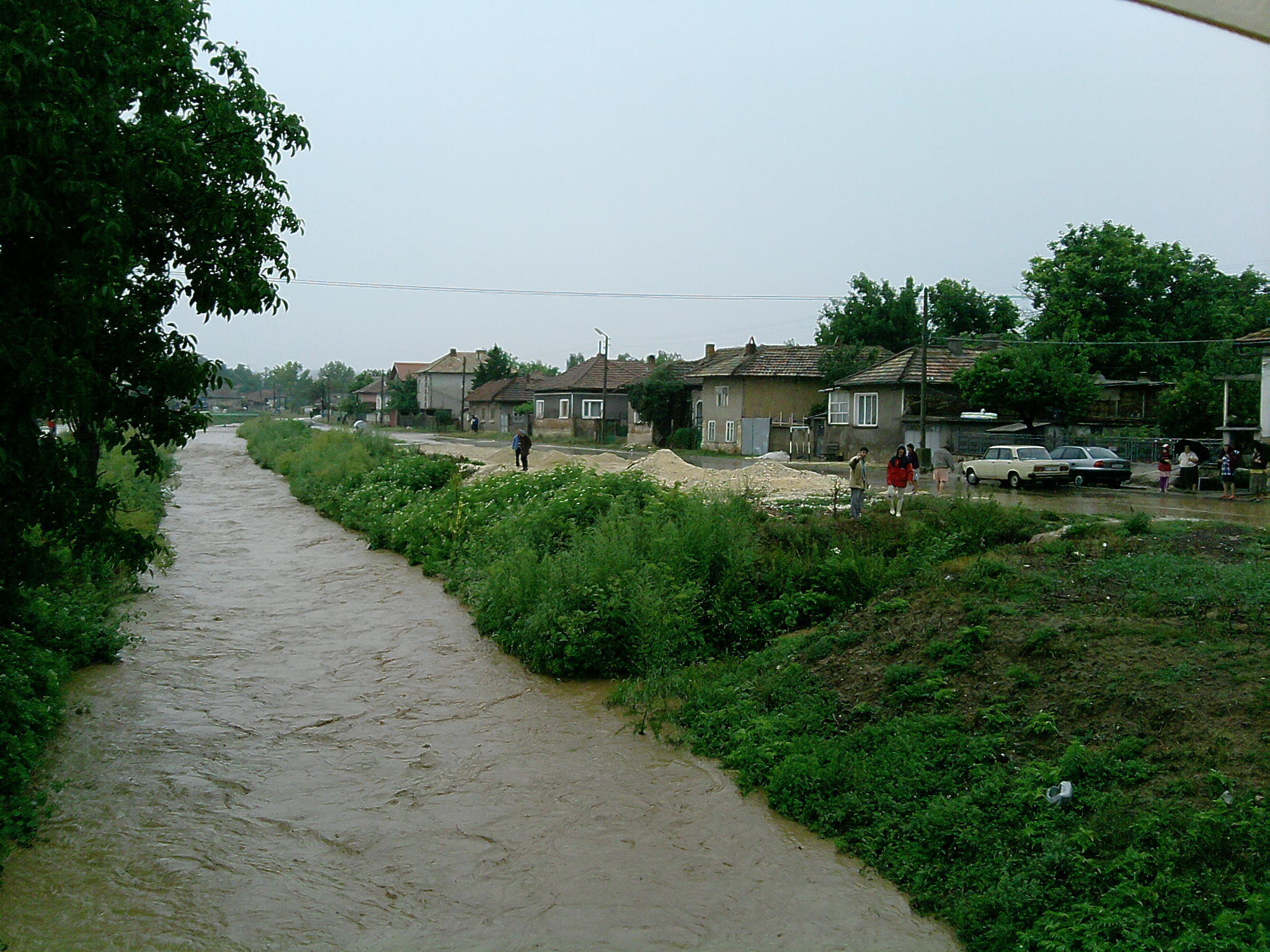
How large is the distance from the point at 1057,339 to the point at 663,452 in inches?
1142

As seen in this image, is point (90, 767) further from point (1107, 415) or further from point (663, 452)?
point (1107, 415)

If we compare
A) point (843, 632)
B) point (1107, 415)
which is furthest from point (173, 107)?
point (1107, 415)

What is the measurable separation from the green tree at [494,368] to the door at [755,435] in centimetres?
4416

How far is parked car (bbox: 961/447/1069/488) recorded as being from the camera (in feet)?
97.1

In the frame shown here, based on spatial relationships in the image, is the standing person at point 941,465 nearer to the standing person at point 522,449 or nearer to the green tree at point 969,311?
the standing person at point 522,449

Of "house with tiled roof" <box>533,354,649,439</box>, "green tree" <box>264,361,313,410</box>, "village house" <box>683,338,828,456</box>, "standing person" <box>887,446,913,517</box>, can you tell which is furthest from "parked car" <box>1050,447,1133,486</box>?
"green tree" <box>264,361,313,410</box>

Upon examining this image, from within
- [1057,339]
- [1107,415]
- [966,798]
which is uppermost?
[1057,339]

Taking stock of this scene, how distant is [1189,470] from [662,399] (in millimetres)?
35701

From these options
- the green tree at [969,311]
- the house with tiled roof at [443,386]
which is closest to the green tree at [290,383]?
the house with tiled roof at [443,386]

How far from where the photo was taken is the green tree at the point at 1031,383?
39156 mm

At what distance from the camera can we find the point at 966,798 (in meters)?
7.12

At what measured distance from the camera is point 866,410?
45344 millimetres

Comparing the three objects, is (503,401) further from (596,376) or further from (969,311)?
(969,311)

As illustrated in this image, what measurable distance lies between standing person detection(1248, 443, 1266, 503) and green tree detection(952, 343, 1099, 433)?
10.5 meters
